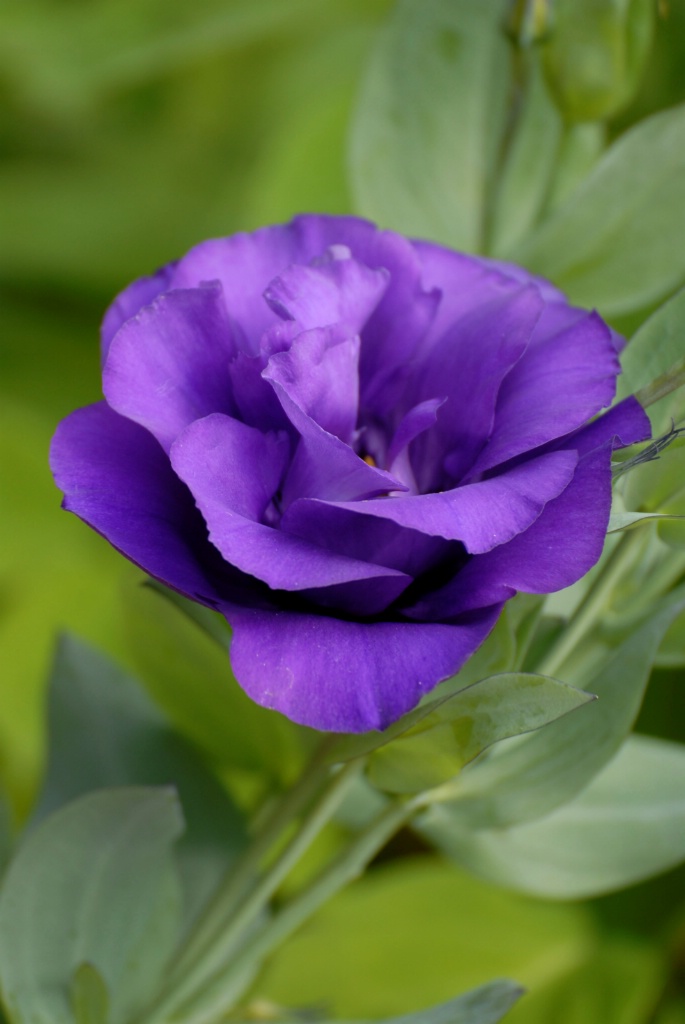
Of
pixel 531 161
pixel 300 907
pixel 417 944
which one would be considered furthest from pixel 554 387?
pixel 417 944

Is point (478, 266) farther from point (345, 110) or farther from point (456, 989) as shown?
point (345, 110)

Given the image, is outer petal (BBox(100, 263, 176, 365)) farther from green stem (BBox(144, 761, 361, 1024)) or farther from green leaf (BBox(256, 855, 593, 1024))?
green leaf (BBox(256, 855, 593, 1024))

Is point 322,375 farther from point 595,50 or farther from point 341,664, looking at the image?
point 595,50

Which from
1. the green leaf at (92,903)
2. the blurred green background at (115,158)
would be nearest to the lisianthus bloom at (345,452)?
the green leaf at (92,903)

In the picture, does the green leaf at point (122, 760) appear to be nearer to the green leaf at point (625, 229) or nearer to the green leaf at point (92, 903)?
the green leaf at point (92, 903)

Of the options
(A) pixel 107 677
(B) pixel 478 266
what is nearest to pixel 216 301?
(B) pixel 478 266

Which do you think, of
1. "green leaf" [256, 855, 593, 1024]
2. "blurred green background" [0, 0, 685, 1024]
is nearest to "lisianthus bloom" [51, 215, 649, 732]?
"green leaf" [256, 855, 593, 1024]

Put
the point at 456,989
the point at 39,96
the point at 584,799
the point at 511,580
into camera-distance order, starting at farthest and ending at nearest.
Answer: the point at 39,96
the point at 456,989
the point at 584,799
the point at 511,580
